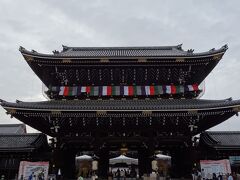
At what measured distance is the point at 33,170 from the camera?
25.5m

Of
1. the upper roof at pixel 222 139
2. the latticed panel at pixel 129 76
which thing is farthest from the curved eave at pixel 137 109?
the latticed panel at pixel 129 76

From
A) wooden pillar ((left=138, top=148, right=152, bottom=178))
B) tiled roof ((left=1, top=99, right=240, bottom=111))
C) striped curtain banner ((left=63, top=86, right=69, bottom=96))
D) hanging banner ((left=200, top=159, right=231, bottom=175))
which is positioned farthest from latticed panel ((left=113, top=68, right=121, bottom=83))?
hanging banner ((left=200, top=159, right=231, bottom=175))

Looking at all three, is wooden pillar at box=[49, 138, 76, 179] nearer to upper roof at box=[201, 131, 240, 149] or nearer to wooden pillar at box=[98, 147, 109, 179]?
wooden pillar at box=[98, 147, 109, 179]

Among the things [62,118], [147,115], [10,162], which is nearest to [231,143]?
[147,115]

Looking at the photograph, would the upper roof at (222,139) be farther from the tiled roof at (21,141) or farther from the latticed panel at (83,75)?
the tiled roof at (21,141)

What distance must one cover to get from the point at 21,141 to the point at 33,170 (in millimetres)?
6739

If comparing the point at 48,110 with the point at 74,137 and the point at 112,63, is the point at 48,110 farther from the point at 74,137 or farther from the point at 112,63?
the point at 112,63

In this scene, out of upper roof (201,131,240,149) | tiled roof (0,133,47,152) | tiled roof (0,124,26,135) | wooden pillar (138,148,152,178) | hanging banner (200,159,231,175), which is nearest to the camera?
hanging banner (200,159,231,175)

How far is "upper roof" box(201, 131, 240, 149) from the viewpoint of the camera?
28.1 m

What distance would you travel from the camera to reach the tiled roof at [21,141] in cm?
2841

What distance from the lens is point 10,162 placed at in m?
30.9

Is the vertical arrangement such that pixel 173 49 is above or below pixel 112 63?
above

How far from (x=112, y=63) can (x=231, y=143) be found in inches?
612

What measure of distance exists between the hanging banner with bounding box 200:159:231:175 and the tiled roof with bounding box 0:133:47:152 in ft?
54.9
